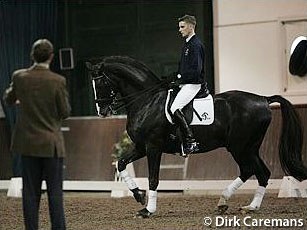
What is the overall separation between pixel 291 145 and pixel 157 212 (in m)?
1.18

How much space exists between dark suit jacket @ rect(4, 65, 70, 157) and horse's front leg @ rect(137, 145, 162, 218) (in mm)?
1543

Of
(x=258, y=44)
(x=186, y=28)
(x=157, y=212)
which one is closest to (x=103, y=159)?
(x=258, y=44)

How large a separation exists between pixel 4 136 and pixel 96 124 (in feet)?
3.92

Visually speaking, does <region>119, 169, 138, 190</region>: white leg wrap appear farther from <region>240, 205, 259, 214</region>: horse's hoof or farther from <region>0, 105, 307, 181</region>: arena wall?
<region>0, 105, 307, 181</region>: arena wall

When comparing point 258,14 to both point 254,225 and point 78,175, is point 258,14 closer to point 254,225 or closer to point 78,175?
point 78,175

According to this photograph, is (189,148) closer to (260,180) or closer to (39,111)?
(260,180)

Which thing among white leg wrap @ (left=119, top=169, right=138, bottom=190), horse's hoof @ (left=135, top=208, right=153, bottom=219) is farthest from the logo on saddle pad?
horse's hoof @ (left=135, top=208, right=153, bottom=219)

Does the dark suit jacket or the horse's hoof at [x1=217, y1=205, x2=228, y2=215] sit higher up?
the dark suit jacket

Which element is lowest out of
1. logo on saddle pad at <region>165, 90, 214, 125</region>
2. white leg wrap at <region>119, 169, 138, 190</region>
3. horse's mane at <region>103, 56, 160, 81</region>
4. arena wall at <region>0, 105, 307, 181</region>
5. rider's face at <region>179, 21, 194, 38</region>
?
arena wall at <region>0, 105, 307, 181</region>

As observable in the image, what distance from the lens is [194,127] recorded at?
14.8 feet

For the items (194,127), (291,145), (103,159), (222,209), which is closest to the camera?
(222,209)

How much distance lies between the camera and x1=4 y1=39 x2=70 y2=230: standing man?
2887 millimetres

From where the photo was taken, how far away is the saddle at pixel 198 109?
4491 millimetres

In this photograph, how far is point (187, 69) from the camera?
4320 mm
